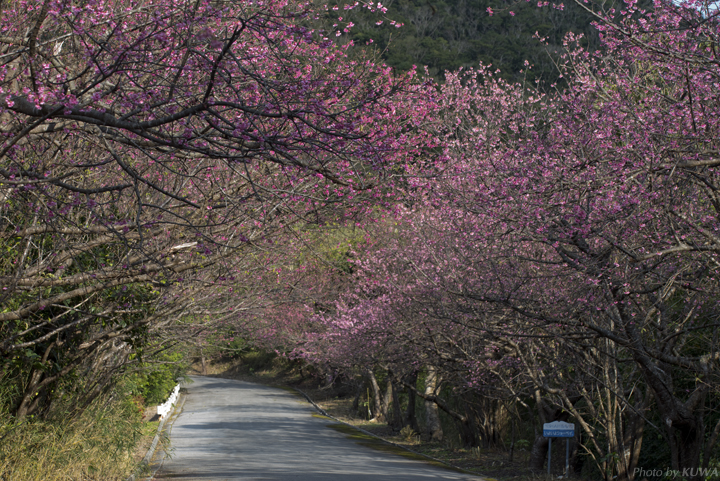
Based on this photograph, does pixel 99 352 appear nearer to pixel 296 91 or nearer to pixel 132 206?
pixel 132 206

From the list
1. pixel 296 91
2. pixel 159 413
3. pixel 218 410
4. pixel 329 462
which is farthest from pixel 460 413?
pixel 296 91

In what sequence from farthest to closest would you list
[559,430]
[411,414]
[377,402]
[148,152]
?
[377,402] → [411,414] → [559,430] → [148,152]

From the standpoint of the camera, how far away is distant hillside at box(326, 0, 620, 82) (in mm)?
39031

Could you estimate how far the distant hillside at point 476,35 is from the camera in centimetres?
3903

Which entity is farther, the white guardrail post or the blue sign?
the white guardrail post

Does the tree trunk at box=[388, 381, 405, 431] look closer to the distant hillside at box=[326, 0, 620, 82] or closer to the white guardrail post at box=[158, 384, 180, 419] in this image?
the white guardrail post at box=[158, 384, 180, 419]

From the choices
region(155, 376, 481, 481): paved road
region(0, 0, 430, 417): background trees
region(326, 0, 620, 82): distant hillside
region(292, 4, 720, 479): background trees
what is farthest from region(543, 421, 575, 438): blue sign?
region(326, 0, 620, 82): distant hillside

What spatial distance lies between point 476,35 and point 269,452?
167 feet

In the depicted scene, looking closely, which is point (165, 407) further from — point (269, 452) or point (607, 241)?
point (607, 241)

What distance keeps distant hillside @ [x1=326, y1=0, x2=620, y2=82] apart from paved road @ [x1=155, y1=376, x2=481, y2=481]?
1777 centimetres

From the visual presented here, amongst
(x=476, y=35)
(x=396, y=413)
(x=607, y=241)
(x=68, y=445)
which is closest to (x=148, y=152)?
(x=607, y=241)

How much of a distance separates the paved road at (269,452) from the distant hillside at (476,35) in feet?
58.3

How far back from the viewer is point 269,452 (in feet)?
65.5

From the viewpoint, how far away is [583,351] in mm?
A: 13641
